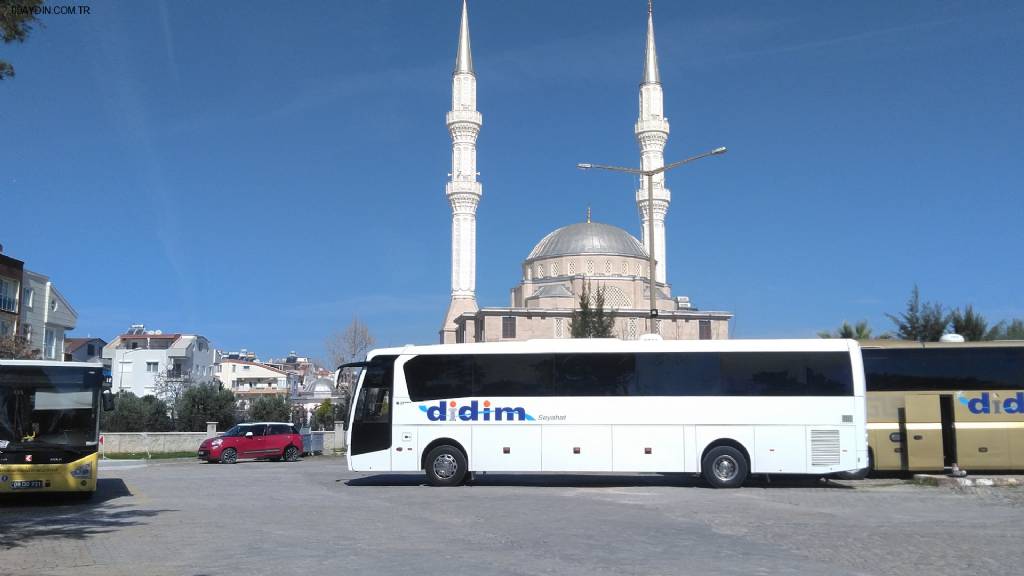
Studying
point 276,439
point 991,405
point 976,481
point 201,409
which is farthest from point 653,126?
point 976,481

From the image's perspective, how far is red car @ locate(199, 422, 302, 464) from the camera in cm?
2869

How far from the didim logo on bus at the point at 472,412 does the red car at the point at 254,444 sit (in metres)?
13.7

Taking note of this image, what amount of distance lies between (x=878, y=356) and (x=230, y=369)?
85.6 m

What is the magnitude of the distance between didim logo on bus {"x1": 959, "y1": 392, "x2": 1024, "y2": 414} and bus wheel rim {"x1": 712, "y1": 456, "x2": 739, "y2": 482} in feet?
18.6

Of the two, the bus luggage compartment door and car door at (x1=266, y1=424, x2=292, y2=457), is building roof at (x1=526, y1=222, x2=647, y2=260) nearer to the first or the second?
car door at (x1=266, y1=424, x2=292, y2=457)

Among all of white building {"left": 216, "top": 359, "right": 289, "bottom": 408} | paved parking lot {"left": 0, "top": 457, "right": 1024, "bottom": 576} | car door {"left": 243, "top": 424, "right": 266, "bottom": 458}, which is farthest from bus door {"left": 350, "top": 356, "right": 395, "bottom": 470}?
white building {"left": 216, "top": 359, "right": 289, "bottom": 408}

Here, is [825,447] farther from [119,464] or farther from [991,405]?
[119,464]

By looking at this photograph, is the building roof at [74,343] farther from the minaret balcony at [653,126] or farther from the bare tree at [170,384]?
the minaret balcony at [653,126]

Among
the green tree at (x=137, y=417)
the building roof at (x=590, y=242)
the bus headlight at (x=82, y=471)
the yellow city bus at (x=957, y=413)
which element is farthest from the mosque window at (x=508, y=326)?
the bus headlight at (x=82, y=471)

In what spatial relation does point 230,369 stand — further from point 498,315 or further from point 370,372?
point 370,372

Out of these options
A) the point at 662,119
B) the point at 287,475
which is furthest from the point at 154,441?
the point at 662,119

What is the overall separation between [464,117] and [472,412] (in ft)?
161

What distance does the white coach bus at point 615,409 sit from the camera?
16750 mm

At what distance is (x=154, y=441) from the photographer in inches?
1339
